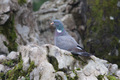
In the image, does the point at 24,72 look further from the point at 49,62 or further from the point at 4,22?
the point at 4,22

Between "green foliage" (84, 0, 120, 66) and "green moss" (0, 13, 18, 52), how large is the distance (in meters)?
3.85

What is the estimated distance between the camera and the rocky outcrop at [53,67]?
5398 millimetres

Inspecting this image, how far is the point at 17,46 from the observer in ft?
28.5

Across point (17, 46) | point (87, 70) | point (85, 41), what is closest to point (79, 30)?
point (85, 41)

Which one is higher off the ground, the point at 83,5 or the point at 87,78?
the point at 83,5

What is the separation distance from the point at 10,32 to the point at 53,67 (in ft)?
13.1

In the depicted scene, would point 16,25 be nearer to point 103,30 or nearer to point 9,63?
point 9,63

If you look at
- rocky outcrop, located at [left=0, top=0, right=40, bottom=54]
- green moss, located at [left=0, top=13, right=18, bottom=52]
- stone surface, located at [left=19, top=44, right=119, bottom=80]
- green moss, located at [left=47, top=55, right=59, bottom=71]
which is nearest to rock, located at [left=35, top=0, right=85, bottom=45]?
rocky outcrop, located at [left=0, top=0, right=40, bottom=54]

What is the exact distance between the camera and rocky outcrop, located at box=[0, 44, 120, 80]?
5398mm

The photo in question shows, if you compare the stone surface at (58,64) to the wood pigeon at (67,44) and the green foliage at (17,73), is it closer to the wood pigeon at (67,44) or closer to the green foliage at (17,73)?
the green foliage at (17,73)

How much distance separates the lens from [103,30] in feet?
31.5

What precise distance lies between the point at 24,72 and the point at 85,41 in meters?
5.22

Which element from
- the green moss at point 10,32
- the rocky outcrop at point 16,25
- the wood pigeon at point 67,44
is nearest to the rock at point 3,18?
the rocky outcrop at point 16,25

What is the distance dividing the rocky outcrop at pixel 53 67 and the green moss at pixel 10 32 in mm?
2352
